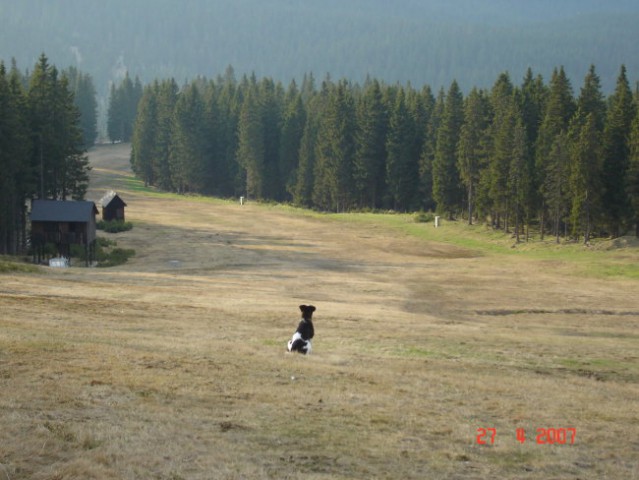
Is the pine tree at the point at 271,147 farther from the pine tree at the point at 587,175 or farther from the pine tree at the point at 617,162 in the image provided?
the pine tree at the point at 587,175

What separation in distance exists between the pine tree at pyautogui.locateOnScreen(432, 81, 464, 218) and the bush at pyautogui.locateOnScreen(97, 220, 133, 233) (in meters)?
34.3

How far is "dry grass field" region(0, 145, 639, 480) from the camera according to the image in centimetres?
1146

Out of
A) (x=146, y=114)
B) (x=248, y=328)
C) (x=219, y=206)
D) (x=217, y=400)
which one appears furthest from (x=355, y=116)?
(x=217, y=400)

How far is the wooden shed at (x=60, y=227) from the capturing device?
179 feet

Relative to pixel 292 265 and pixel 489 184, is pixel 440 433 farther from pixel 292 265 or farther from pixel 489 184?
pixel 489 184

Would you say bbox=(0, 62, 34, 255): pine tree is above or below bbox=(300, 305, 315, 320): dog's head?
above

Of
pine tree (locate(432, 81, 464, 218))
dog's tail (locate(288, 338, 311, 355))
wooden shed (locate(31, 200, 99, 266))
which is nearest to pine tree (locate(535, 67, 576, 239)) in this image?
pine tree (locate(432, 81, 464, 218))

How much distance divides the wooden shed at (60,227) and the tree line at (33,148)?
177 centimetres

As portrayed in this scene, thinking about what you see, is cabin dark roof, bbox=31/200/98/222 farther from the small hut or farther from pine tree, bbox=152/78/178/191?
pine tree, bbox=152/78/178/191

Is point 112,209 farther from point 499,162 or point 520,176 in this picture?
point 520,176

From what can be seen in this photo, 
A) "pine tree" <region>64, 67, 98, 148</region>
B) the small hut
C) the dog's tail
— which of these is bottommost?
the dog's tail

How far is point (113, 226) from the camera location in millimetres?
71625

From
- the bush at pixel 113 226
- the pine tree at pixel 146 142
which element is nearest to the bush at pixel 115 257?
the bush at pixel 113 226

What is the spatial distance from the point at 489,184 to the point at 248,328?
168 ft
